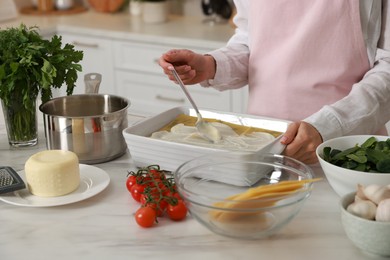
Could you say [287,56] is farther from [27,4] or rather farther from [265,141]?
[27,4]

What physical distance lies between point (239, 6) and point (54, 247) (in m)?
0.98

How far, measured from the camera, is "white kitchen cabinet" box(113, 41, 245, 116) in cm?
312

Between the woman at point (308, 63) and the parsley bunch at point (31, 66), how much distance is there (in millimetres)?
220

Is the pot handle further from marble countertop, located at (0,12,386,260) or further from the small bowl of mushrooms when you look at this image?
the small bowl of mushrooms

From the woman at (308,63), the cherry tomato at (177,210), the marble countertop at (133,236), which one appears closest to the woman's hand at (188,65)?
the woman at (308,63)

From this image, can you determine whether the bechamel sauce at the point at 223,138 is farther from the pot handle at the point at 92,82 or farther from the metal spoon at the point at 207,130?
the pot handle at the point at 92,82

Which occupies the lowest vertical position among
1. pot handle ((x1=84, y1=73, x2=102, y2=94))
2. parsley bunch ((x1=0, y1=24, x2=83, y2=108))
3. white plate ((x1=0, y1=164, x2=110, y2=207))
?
white plate ((x1=0, y1=164, x2=110, y2=207))

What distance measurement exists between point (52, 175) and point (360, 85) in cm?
72

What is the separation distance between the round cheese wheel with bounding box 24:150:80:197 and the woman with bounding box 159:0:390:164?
0.36 metres

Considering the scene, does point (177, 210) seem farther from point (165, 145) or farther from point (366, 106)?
point (366, 106)

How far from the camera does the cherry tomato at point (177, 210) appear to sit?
4.01 feet

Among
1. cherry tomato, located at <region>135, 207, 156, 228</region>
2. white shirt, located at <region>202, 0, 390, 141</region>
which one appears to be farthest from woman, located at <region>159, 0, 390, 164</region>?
cherry tomato, located at <region>135, 207, 156, 228</region>

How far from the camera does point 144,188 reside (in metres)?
1.28

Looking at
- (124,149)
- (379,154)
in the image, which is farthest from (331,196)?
(124,149)
